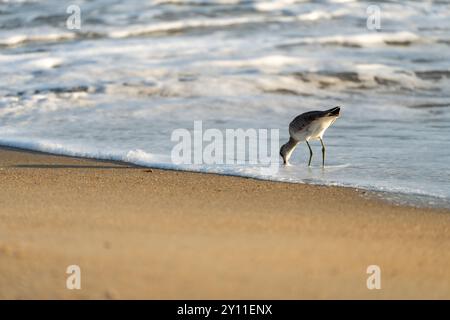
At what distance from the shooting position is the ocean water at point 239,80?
640 centimetres

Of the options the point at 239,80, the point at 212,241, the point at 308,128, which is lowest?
the point at 212,241

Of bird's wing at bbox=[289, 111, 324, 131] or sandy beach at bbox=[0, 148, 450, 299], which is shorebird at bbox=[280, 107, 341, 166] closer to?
bird's wing at bbox=[289, 111, 324, 131]

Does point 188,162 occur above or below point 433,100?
below

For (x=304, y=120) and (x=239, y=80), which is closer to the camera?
(x=304, y=120)

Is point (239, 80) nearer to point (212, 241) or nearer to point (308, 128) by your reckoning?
point (308, 128)

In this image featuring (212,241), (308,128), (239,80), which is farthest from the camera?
(239,80)

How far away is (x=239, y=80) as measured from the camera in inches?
360

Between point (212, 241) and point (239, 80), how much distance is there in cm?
540

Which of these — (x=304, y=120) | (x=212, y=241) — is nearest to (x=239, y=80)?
(x=304, y=120)

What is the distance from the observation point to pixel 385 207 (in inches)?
194
